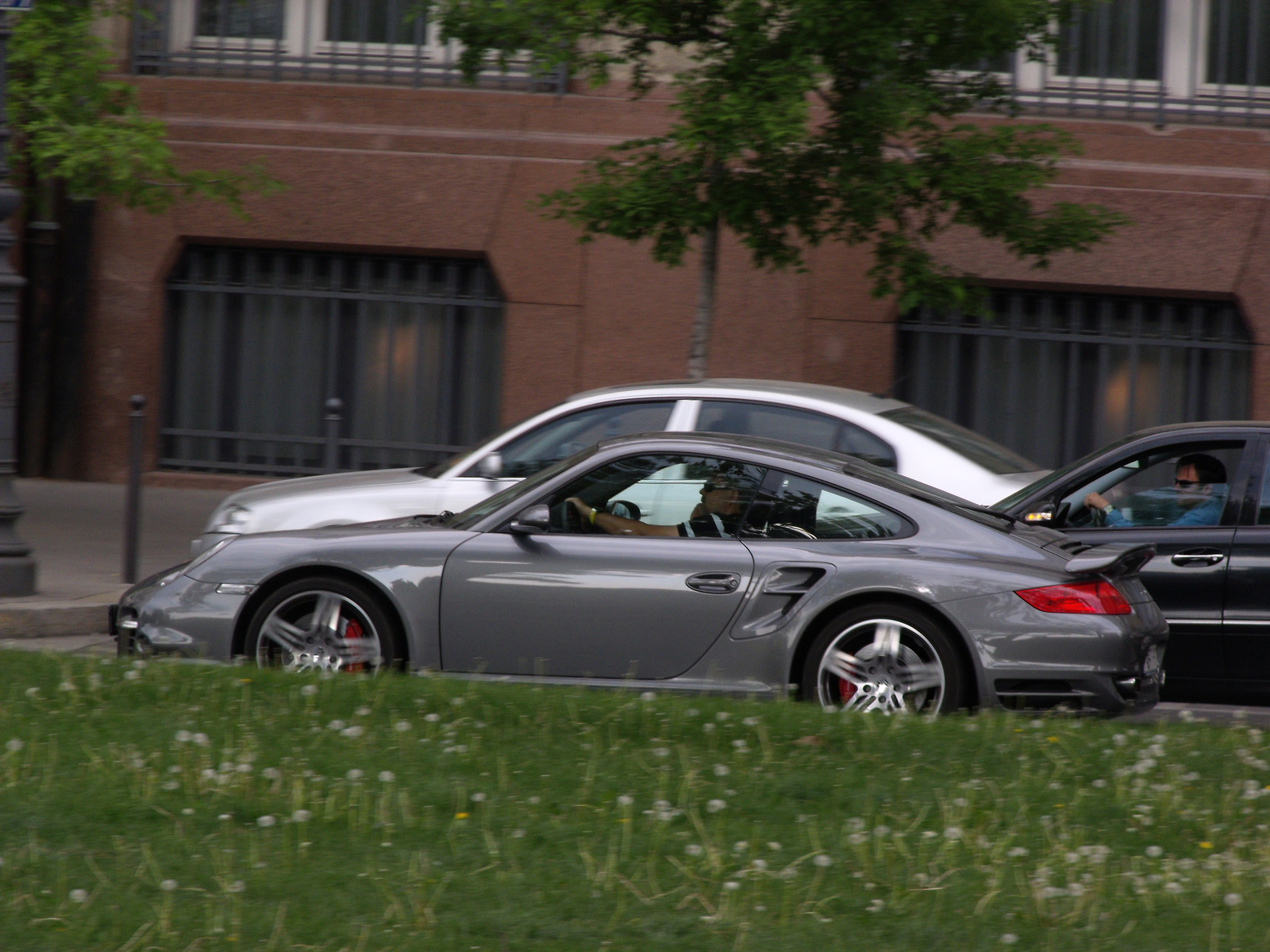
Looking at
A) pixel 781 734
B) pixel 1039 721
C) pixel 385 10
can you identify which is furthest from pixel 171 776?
pixel 385 10

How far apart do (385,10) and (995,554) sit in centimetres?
1191

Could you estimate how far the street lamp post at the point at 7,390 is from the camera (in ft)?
30.0

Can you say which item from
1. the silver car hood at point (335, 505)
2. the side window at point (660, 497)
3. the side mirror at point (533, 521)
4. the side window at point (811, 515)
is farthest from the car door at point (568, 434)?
the side window at point (811, 515)

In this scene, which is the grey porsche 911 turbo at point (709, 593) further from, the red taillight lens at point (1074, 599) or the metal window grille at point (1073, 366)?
the metal window grille at point (1073, 366)

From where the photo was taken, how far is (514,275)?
1534cm

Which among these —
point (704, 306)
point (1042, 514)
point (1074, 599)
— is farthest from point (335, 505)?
point (704, 306)

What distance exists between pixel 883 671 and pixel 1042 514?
172cm

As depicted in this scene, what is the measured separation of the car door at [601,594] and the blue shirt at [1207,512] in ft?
7.17

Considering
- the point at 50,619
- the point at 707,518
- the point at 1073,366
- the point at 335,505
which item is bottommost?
the point at 50,619

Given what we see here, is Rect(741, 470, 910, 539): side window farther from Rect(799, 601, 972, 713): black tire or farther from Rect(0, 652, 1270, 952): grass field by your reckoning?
Rect(0, 652, 1270, 952): grass field

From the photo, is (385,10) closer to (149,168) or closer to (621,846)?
(149,168)

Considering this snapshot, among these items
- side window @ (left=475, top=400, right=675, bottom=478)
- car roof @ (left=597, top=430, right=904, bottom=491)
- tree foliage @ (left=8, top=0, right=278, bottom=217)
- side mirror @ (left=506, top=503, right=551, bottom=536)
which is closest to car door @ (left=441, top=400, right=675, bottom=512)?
side window @ (left=475, top=400, right=675, bottom=478)

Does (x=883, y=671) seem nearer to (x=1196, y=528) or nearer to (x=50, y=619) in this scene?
(x=1196, y=528)

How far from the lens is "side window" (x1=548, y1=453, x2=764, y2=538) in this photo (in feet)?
20.9
